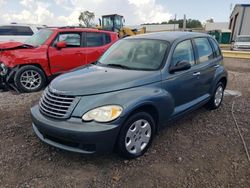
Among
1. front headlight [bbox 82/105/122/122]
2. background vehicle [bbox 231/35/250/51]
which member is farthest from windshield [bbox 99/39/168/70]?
background vehicle [bbox 231/35/250/51]

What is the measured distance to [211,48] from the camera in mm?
4723

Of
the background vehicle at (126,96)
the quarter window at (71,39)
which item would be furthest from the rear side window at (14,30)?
the background vehicle at (126,96)

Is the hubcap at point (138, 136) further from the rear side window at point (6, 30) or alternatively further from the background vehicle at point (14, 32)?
the rear side window at point (6, 30)

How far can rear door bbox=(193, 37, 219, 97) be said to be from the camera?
4.17 m

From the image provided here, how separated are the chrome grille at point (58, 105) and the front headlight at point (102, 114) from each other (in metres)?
0.24

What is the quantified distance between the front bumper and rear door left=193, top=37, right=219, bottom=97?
218 centimetres

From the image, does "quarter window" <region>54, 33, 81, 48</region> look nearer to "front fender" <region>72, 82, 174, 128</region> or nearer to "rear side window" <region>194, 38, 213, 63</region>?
"rear side window" <region>194, 38, 213, 63</region>

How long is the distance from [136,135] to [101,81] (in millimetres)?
880

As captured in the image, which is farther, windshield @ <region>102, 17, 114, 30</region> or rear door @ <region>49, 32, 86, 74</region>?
windshield @ <region>102, 17, 114, 30</region>

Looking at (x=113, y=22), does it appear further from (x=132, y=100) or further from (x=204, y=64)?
(x=132, y=100)

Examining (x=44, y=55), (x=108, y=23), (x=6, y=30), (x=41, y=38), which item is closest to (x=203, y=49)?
(x=44, y=55)

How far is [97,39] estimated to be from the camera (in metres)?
7.24

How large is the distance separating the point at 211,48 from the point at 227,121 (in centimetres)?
154

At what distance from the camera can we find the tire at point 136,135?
2.88 metres
